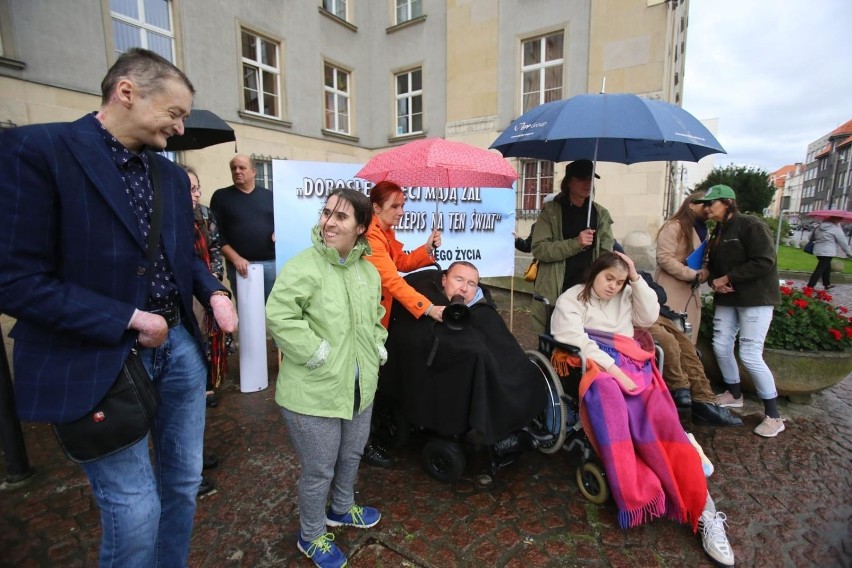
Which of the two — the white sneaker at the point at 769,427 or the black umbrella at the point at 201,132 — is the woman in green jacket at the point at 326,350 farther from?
the white sneaker at the point at 769,427

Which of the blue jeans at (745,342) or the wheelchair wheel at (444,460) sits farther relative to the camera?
the blue jeans at (745,342)

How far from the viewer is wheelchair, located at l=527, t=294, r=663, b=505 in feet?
8.63

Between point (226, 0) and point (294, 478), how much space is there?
460 inches

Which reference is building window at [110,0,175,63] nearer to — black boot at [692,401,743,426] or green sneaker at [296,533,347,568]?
green sneaker at [296,533,347,568]

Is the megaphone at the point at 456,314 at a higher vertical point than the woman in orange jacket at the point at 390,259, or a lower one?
lower

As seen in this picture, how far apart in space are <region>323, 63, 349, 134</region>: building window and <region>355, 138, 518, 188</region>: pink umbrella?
11412 mm

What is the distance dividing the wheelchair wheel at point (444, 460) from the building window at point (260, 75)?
36.6 feet

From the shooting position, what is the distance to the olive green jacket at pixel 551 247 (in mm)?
3543

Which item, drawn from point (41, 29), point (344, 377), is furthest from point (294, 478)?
point (41, 29)

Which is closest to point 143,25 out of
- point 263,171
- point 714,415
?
point 263,171

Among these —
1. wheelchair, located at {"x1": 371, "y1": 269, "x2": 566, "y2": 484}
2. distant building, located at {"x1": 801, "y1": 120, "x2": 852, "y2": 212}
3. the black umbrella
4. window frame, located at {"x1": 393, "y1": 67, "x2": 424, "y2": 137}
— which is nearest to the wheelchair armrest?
wheelchair, located at {"x1": 371, "y1": 269, "x2": 566, "y2": 484}

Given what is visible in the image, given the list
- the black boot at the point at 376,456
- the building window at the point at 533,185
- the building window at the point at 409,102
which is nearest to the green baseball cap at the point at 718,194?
the black boot at the point at 376,456

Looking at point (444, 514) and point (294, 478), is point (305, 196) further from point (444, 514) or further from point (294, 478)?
point (444, 514)

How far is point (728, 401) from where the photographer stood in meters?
3.90
